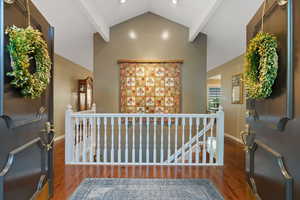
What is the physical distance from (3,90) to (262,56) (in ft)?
5.72

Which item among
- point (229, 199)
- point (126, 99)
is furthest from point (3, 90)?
point (126, 99)

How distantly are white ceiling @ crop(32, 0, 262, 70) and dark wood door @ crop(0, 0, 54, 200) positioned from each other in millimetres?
1841

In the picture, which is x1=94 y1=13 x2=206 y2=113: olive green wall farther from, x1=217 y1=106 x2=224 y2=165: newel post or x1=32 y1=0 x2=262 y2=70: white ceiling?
x1=217 y1=106 x2=224 y2=165: newel post

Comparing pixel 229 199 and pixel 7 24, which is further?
pixel 229 199

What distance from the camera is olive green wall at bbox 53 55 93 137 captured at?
5.73 metres

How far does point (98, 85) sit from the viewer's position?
4.91m

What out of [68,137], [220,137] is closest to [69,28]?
[68,137]

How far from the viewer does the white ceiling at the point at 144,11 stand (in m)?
3.40

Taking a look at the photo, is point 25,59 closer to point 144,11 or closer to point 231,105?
point 144,11

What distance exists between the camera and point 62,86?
6.16 m

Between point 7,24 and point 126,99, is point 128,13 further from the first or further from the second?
point 7,24

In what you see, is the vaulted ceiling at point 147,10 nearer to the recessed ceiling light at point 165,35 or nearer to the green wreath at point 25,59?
the recessed ceiling light at point 165,35

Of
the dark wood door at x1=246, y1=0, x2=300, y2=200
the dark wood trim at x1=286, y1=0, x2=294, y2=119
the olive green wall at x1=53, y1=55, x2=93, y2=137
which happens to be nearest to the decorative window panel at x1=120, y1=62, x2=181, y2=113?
the olive green wall at x1=53, y1=55, x2=93, y2=137

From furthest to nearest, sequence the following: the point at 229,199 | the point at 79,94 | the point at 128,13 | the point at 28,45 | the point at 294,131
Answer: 1. the point at 79,94
2. the point at 128,13
3. the point at 229,199
4. the point at 28,45
5. the point at 294,131
